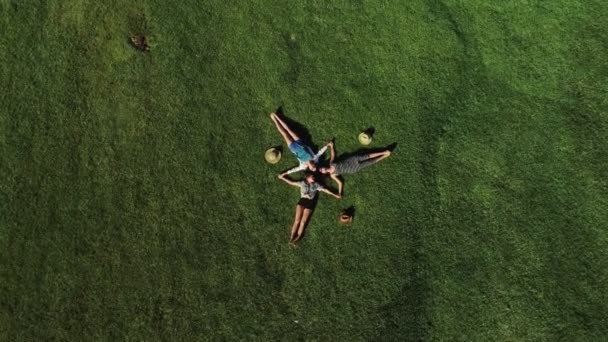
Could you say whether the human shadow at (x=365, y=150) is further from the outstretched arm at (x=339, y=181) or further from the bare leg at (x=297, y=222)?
the bare leg at (x=297, y=222)

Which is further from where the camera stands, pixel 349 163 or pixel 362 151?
pixel 362 151

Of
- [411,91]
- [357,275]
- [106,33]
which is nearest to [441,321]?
[357,275]

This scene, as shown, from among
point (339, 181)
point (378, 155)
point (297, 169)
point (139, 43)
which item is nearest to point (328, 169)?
point (339, 181)

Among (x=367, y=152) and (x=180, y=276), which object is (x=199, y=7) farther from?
(x=180, y=276)

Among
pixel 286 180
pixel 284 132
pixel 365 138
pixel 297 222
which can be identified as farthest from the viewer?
pixel 365 138

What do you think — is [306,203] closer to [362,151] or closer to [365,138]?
[362,151]

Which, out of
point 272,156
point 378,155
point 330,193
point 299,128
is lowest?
point 330,193

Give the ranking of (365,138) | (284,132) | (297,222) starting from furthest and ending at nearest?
(365,138) → (284,132) → (297,222)
